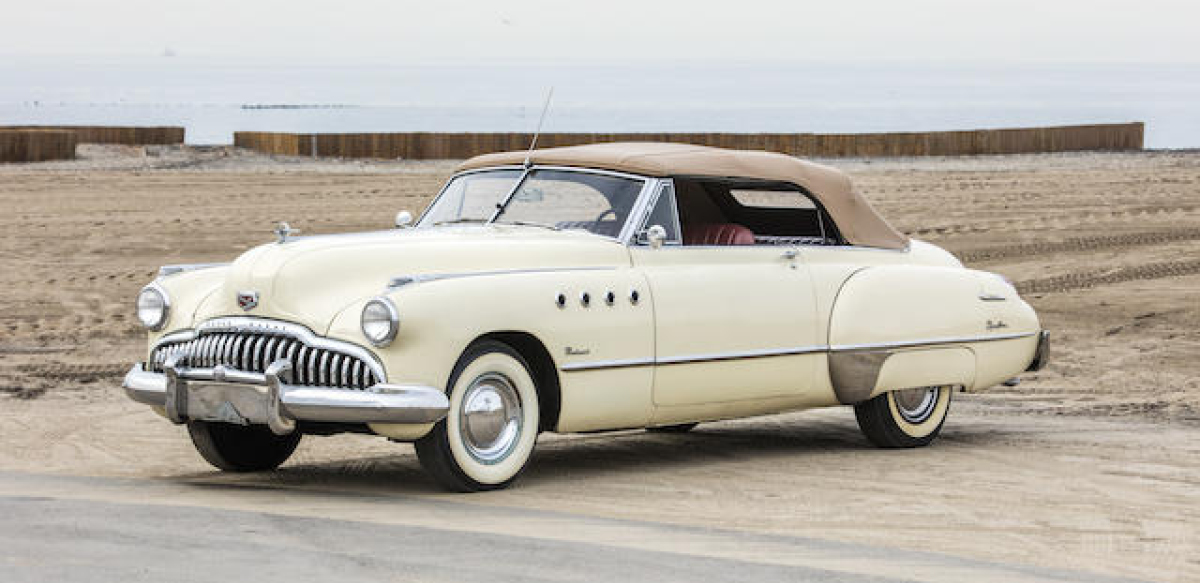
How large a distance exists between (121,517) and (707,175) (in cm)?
366

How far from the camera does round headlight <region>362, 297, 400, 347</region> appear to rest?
26.5 ft

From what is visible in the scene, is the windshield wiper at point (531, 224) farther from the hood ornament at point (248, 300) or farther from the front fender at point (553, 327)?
the hood ornament at point (248, 300)

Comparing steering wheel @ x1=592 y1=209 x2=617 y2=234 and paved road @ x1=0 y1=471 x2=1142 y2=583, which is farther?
steering wheel @ x1=592 y1=209 x2=617 y2=234

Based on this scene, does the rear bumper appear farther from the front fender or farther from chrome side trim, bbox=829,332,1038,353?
the front fender

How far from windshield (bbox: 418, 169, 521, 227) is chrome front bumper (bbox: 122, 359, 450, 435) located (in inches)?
71.7

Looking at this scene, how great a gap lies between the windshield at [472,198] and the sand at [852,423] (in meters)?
1.27

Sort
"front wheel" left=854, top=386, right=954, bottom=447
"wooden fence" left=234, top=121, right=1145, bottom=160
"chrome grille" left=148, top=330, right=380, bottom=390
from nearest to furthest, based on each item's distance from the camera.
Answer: "chrome grille" left=148, top=330, right=380, bottom=390
"front wheel" left=854, top=386, right=954, bottom=447
"wooden fence" left=234, top=121, right=1145, bottom=160

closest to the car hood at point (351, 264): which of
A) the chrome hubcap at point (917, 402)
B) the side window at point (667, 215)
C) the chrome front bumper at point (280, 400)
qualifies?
the chrome front bumper at point (280, 400)

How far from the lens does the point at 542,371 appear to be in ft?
28.8

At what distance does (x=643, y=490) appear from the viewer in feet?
29.1

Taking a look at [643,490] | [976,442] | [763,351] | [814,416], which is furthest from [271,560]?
[814,416]

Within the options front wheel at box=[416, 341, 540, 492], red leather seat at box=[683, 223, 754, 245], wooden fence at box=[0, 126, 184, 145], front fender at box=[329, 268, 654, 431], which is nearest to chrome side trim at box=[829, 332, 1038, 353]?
red leather seat at box=[683, 223, 754, 245]

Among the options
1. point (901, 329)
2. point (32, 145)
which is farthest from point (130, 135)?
point (901, 329)

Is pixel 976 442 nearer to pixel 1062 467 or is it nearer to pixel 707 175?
pixel 1062 467
